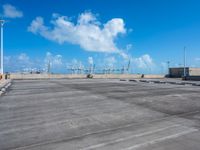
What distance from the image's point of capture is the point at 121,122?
32.8ft

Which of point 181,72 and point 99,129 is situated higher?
point 181,72

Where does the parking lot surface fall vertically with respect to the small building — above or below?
below

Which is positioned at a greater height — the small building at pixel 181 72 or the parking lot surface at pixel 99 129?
the small building at pixel 181 72

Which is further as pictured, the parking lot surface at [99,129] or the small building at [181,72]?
the small building at [181,72]

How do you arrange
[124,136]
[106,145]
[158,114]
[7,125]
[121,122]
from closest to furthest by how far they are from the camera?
1. [106,145]
2. [124,136]
3. [7,125]
4. [121,122]
5. [158,114]

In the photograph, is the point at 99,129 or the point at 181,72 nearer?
the point at 99,129

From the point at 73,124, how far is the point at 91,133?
1484 millimetres

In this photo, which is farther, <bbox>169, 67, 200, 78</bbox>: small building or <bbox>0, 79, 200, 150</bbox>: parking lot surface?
<bbox>169, 67, 200, 78</bbox>: small building

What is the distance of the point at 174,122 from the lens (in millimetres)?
10047

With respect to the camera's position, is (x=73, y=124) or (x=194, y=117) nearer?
(x=73, y=124)

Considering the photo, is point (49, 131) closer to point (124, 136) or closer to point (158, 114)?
point (124, 136)

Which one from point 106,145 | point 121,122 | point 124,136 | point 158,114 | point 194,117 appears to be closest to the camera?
point 106,145

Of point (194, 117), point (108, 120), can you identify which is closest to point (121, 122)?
point (108, 120)

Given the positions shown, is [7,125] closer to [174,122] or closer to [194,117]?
[174,122]
